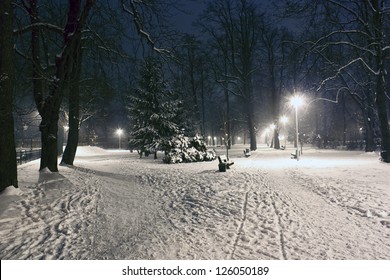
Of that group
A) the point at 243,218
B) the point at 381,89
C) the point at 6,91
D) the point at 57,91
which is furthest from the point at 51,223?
the point at 381,89

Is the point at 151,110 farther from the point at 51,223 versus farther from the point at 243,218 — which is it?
the point at 243,218

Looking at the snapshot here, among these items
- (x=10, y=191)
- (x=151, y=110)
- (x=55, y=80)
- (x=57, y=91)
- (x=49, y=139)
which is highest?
(x=151, y=110)

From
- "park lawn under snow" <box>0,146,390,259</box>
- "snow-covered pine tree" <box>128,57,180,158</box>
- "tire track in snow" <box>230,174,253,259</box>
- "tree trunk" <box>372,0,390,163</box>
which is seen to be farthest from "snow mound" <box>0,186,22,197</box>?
"tree trunk" <box>372,0,390,163</box>

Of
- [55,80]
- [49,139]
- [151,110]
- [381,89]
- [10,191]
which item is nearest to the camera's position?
[10,191]

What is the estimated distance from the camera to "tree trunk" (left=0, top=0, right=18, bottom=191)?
6523 millimetres

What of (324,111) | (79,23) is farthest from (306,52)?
(324,111)

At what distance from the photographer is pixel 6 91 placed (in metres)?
6.59

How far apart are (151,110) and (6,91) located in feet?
55.2

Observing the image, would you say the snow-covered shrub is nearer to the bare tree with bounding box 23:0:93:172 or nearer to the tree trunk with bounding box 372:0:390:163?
the bare tree with bounding box 23:0:93:172

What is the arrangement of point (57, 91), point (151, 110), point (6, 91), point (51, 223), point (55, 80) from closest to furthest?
point (51, 223) < point (6, 91) < point (55, 80) < point (57, 91) < point (151, 110)

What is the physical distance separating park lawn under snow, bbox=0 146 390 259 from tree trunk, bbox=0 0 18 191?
62 cm

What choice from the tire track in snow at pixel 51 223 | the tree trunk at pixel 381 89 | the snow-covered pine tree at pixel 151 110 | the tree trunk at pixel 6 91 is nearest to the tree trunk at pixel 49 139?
the tire track in snow at pixel 51 223

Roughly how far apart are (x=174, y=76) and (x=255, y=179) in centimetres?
518
